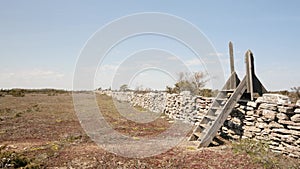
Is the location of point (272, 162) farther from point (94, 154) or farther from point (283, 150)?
point (94, 154)

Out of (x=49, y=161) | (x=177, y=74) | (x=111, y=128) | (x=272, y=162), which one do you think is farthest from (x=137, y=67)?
(x=272, y=162)

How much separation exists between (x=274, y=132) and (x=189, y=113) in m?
5.41

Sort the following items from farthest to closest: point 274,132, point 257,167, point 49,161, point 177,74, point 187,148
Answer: point 177,74 < point 187,148 < point 274,132 < point 49,161 < point 257,167

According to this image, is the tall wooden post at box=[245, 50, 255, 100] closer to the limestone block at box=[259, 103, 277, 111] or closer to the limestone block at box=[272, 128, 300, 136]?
the limestone block at box=[259, 103, 277, 111]

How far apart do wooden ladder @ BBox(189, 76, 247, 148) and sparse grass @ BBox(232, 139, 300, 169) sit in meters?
0.70

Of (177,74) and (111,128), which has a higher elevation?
(177,74)

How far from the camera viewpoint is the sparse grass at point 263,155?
200 inches

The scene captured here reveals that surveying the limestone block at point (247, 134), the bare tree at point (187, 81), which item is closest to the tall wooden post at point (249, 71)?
the limestone block at point (247, 134)

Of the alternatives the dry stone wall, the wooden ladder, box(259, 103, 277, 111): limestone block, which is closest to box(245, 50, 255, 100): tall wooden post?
the wooden ladder

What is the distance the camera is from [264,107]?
6.59 m

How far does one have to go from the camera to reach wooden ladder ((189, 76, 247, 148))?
22.2 feet

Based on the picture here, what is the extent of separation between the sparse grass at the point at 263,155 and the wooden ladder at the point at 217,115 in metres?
0.70

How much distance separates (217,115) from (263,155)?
1.96 metres

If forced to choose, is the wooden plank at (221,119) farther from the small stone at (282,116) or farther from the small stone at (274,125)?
the small stone at (282,116)
